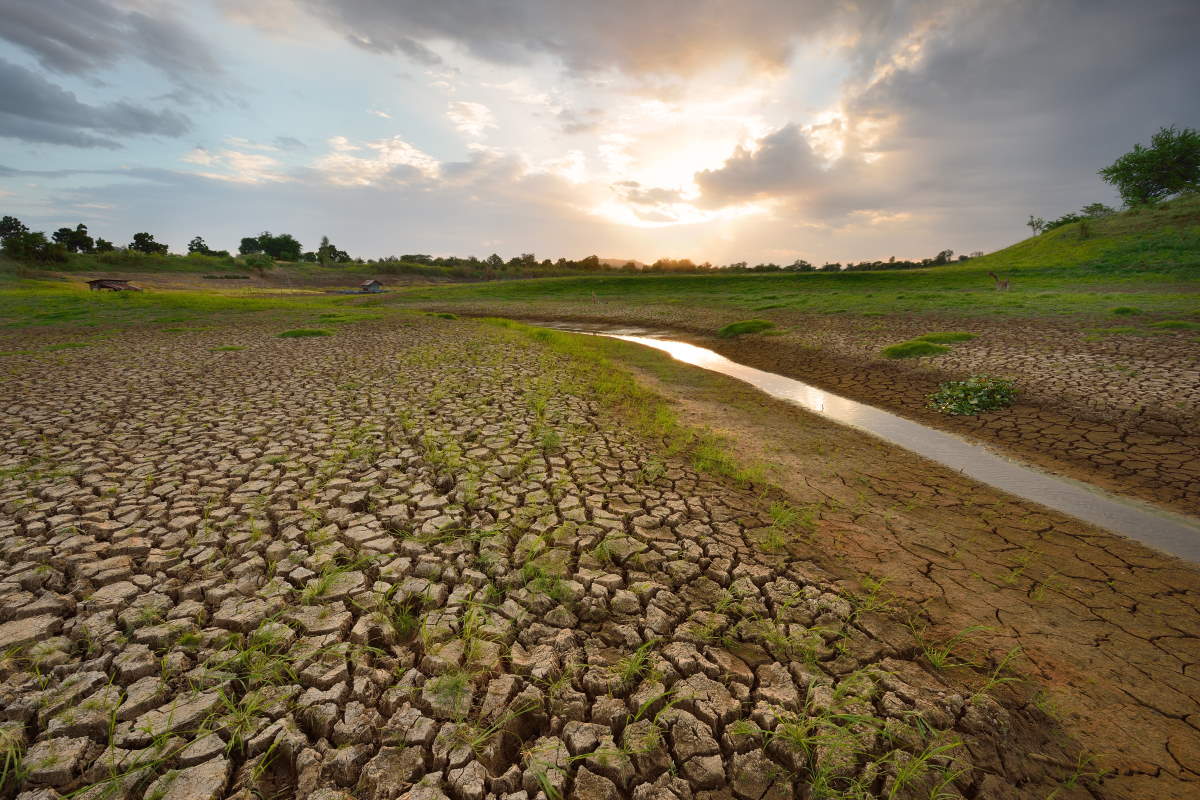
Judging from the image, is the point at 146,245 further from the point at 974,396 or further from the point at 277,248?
the point at 974,396

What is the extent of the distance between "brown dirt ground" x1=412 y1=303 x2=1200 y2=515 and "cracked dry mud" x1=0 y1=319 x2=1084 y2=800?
5393 millimetres

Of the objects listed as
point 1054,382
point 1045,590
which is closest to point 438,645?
point 1045,590

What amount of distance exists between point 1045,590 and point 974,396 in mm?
6559

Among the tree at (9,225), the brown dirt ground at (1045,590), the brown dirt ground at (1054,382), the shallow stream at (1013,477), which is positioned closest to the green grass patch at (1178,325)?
the brown dirt ground at (1054,382)

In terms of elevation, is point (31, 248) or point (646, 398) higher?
point (31, 248)

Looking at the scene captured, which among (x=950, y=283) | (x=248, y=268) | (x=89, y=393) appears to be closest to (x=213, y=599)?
(x=89, y=393)

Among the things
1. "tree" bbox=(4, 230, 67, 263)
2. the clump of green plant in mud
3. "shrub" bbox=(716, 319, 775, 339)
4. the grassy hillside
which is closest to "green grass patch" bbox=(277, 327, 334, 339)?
"shrub" bbox=(716, 319, 775, 339)

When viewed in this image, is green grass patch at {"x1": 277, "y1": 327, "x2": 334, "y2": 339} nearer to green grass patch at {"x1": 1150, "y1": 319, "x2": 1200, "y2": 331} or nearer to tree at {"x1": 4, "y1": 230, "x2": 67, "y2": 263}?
green grass patch at {"x1": 1150, "y1": 319, "x2": 1200, "y2": 331}

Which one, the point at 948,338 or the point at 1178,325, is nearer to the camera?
the point at 1178,325

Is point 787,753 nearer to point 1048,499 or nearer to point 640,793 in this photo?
point 640,793

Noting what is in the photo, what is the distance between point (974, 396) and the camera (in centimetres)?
898

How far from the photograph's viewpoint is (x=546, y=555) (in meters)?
3.67

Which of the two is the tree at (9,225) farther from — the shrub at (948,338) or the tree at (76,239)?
the shrub at (948,338)

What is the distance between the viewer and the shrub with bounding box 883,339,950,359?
1225 centimetres
